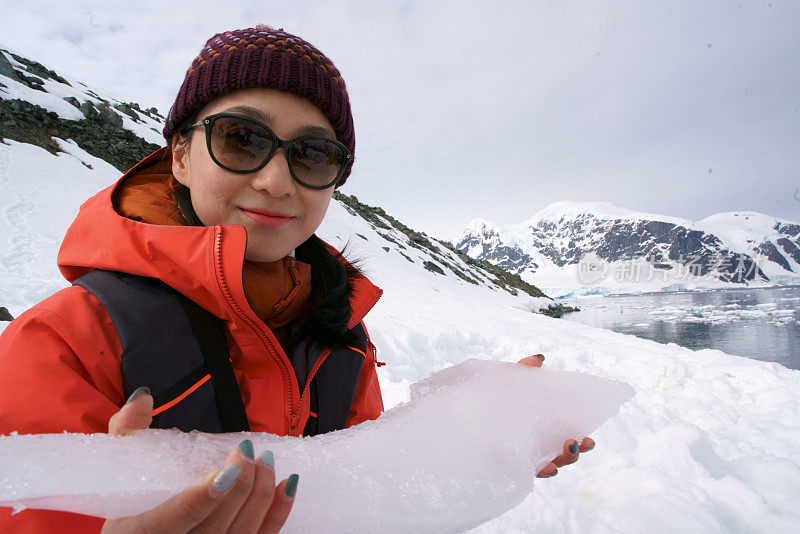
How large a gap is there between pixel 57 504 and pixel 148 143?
966 inches

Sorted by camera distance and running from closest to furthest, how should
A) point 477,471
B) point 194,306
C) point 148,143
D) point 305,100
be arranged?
1. point 194,306
2. point 477,471
3. point 305,100
4. point 148,143

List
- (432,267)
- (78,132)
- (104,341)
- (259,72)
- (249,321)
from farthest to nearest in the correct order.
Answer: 1. (432,267)
2. (78,132)
3. (259,72)
4. (249,321)
5. (104,341)

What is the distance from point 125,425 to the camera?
89 cm

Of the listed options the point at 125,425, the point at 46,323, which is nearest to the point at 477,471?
the point at 125,425

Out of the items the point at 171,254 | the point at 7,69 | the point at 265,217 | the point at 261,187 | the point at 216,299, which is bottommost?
the point at 216,299

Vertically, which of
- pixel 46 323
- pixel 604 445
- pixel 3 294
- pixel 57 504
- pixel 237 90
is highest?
pixel 237 90

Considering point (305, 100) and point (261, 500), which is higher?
point (305, 100)

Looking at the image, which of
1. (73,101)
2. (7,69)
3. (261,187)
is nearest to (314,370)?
(261,187)

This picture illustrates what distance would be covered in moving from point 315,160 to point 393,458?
1194 millimetres

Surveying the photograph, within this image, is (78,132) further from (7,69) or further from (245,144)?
(245,144)

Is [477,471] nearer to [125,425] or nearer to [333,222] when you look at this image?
[125,425]

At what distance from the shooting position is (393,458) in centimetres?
132

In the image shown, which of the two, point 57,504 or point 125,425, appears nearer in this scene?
point 57,504

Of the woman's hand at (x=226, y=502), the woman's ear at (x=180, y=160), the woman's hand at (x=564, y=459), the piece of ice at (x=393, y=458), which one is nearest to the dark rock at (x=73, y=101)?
the woman's ear at (x=180, y=160)
